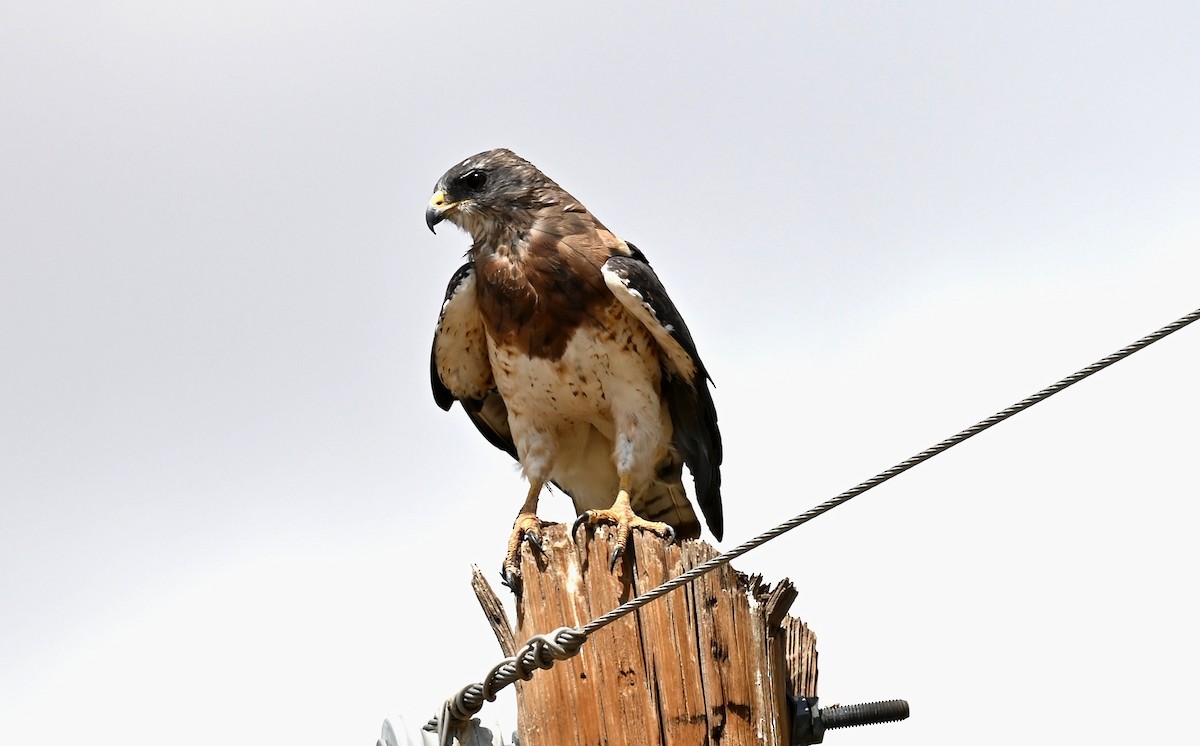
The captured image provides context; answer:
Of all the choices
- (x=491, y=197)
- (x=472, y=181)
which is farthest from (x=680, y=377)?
(x=472, y=181)

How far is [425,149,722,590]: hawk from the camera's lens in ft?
20.5

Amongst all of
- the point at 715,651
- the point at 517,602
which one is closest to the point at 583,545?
the point at 517,602

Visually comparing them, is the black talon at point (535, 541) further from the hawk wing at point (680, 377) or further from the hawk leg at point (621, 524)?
the hawk wing at point (680, 377)

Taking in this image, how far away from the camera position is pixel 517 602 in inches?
189

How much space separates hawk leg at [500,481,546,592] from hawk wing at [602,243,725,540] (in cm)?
77

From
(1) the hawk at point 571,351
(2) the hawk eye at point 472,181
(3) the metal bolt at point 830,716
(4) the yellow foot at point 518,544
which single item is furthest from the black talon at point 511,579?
(2) the hawk eye at point 472,181

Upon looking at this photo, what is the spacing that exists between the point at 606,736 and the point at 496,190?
10.8 feet

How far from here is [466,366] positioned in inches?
270

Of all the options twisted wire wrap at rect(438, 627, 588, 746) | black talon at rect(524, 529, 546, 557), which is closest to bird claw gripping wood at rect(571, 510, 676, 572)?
black talon at rect(524, 529, 546, 557)

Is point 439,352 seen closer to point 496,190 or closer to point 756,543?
point 496,190

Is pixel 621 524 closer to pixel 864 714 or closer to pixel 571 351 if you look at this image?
pixel 864 714

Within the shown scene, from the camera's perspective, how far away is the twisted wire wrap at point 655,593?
3287 mm

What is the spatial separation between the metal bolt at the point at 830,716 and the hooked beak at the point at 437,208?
10.1 ft

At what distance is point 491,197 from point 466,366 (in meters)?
0.83
